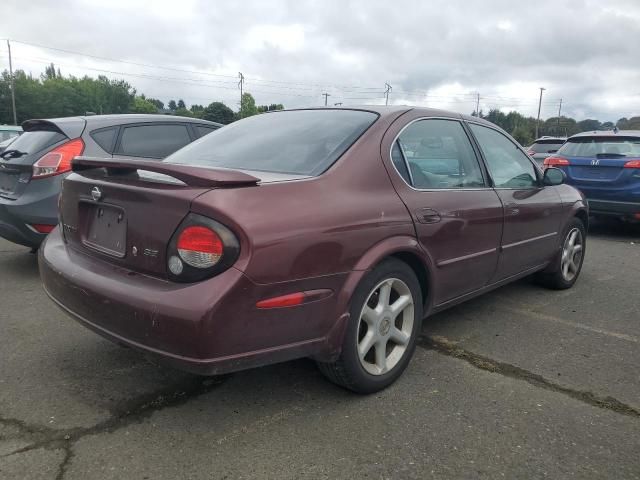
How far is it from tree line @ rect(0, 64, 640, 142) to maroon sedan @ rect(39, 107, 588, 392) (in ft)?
187

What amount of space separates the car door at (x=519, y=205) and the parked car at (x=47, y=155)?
3.40m

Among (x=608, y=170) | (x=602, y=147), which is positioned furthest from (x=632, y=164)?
(x=602, y=147)

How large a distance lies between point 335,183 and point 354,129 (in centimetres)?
53

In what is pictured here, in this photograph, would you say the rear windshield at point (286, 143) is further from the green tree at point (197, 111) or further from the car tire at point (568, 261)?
the green tree at point (197, 111)

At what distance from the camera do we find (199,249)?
83.7 inches

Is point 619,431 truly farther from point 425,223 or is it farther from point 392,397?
point 425,223

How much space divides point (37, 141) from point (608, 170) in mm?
7178

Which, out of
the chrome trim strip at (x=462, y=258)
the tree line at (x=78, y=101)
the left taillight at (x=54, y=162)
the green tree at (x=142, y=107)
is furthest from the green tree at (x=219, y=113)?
the chrome trim strip at (x=462, y=258)

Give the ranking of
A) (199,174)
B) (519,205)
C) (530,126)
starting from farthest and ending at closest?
(530,126) → (519,205) → (199,174)

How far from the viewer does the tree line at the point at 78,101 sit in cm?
7212

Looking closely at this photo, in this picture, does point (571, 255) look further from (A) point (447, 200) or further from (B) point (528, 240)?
(A) point (447, 200)

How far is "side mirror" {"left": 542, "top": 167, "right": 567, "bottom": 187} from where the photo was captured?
4.34 meters

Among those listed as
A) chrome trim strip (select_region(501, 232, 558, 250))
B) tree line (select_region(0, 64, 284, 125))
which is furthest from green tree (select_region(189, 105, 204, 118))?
chrome trim strip (select_region(501, 232, 558, 250))

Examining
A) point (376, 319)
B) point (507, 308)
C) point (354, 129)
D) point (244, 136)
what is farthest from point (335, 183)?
point (507, 308)
